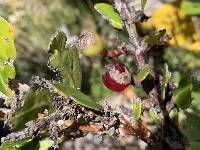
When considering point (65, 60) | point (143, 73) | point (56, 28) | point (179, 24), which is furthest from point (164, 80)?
point (56, 28)

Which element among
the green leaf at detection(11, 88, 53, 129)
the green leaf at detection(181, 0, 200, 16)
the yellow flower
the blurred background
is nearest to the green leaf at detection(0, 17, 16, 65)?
the green leaf at detection(11, 88, 53, 129)

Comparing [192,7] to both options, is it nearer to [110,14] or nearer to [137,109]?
[110,14]

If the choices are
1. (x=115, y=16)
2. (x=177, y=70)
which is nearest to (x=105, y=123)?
(x=115, y=16)

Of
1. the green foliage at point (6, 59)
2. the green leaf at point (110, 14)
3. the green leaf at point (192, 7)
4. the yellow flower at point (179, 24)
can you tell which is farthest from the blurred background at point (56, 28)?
the green foliage at point (6, 59)

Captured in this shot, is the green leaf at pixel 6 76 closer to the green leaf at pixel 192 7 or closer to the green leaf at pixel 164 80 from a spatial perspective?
the green leaf at pixel 164 80

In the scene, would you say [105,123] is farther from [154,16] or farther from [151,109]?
[154,16]

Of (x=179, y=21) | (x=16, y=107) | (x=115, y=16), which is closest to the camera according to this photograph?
(x=16, y=107)
